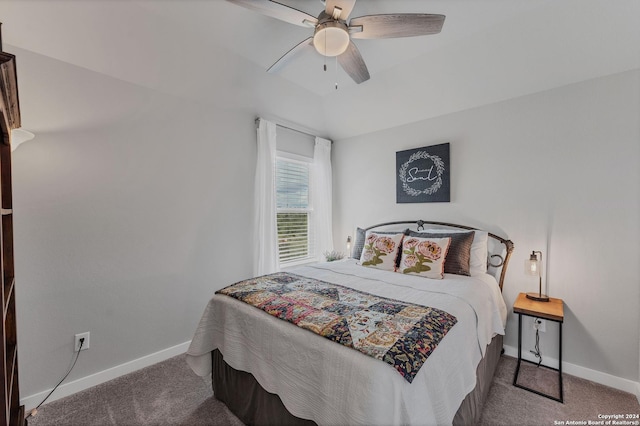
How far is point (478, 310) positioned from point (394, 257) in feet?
3.07

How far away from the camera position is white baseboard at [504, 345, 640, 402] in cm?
200

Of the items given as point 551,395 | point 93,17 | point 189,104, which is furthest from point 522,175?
point 93,17

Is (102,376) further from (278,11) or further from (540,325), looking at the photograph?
(540,325)

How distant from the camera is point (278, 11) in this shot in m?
1.52

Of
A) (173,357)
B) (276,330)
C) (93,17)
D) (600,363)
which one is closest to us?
(276,330)

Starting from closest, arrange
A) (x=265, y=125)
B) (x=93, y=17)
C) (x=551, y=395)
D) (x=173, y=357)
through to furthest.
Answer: (x=93, y=17) → (x=551, y=395) → (x=173, y=357) → (x=265, y=125)

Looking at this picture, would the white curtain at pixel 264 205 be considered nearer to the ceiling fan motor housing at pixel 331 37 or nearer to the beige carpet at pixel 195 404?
the beige carpet at pixel 195 404

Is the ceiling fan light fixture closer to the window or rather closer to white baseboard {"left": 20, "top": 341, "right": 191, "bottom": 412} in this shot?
the window

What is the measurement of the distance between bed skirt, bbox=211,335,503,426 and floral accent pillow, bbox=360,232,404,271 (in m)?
1.03

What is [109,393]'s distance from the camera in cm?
198

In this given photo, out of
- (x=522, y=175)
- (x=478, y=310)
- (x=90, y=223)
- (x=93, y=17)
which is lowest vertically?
(x=478, y=310)

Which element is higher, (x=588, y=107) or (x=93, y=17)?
(x=93, y=17)

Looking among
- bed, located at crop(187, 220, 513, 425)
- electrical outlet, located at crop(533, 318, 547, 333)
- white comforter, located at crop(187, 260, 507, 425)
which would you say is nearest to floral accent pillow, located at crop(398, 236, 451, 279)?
bed, located at crop(187, 220, 513, 425)

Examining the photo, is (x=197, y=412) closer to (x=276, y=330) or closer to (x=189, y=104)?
(x=276, y=330)
